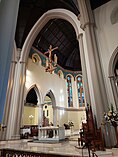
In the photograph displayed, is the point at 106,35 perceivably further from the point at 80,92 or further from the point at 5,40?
the point at 80,92

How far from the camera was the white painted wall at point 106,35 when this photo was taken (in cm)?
616

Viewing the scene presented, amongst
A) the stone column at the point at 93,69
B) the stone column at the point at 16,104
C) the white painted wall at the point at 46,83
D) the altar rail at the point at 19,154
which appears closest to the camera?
the altar rail at the point at 19,154

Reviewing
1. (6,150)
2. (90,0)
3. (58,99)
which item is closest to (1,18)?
(6,150)

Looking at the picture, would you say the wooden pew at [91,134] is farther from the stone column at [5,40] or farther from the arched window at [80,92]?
the arched window at [80,92]

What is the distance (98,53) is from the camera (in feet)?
21.4

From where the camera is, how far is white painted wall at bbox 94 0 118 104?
616cm

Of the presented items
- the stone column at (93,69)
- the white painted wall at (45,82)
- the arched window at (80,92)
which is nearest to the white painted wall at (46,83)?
the white painted wall at (45,82)

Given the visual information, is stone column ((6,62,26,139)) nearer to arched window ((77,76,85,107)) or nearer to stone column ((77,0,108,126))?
stone column ((77,0,108,126))

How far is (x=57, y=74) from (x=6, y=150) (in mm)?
13190

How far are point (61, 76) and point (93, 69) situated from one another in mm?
11724

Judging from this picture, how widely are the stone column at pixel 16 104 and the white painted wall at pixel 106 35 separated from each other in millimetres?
6971

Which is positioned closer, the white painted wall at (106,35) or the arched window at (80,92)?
the white painted wall at (106,35)

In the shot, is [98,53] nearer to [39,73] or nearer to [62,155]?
[62,155]

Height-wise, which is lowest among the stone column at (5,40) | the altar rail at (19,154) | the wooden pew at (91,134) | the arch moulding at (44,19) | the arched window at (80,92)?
the altar rail at (19,154)
